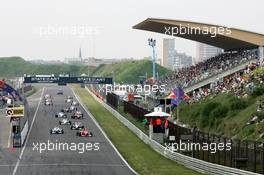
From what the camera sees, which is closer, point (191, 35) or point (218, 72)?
point (218, 72)

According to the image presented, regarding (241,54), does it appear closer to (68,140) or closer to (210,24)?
(210,24)

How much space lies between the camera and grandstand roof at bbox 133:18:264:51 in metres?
68.3

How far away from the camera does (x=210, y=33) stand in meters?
69.9

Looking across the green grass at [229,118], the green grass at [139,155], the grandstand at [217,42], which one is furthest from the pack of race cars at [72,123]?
the grandstand at [217,42]

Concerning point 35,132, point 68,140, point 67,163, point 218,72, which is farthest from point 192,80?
point 67,163

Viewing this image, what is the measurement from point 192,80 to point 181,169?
A: 135 feet

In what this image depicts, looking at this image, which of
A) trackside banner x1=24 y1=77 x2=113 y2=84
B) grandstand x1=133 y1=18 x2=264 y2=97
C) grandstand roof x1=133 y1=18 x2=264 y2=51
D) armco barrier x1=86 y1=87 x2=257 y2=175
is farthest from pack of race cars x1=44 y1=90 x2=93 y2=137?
grandstand roof x1=133 y1=18 x2=264 y2=51

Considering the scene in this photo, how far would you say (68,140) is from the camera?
46.6 meters

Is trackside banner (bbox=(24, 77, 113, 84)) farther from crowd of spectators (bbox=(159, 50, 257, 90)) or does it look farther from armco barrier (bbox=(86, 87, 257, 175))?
armco barrier (bbox=(86, 87, 257, 175))

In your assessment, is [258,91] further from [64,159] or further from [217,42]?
[217,42]

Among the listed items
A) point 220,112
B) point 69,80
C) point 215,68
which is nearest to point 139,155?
point 220,112

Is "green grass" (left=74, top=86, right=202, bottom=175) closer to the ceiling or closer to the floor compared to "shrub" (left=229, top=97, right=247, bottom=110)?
closer to the floor

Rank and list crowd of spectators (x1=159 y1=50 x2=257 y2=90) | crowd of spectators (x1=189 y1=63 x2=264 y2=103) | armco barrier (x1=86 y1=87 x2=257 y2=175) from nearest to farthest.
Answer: armco barrier (x1=86 y1=87 x2=257 y2=175)
crowd of spectators (x1=189 y1=63 x2=264 y2=103)
crowd of spectators (x1=159 y1=50 x2=257 y2=90)

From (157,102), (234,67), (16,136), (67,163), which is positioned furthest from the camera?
(157,102)
